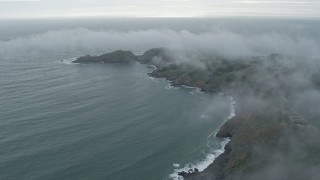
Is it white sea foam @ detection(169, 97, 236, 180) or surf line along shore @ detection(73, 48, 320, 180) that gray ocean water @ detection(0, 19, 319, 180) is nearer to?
white sea foam @ detection(169, 97, 236, 180)

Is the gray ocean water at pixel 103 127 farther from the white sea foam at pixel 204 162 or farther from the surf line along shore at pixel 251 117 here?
the surf line along shore at pixel 251 117

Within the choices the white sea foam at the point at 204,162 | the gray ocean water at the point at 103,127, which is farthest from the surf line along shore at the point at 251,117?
the gray ocean water at the point at 103,127

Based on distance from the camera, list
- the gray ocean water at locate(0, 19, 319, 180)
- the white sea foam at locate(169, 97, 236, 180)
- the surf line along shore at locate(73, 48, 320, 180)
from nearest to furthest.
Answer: the surf line along shore at locate(73, 48, 320, 180), the white sea foam at locate(169, 97, 236, 180), the gray ocean water at locate(0, 19, 319, 180)

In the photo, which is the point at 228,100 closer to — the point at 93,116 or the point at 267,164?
the point at 93,116

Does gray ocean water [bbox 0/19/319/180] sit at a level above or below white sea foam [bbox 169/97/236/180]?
above

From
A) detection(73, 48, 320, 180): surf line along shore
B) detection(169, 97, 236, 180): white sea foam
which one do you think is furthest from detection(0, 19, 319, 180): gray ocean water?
detection(73, 48, 320, 180): surf line along shore

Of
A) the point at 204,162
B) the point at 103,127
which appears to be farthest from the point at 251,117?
the point at 103,127

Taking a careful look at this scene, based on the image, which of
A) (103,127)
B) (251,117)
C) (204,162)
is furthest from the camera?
(103,127)

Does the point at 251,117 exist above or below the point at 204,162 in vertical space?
above

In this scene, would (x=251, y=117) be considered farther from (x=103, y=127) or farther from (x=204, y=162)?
(x=103, y=127)
